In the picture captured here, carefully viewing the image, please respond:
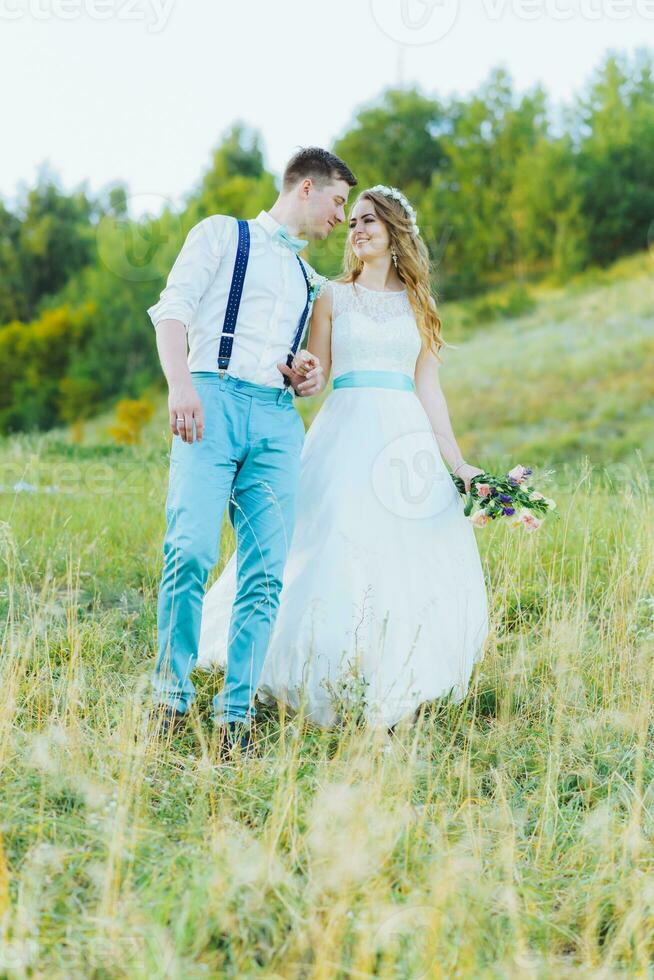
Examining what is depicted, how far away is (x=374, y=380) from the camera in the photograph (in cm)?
441

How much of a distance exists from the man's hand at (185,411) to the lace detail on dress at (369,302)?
1.18 m

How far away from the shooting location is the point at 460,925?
8.25 feet

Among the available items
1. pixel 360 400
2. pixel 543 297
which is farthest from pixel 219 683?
pixel 543 297

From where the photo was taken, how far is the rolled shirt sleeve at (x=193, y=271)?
12.0 feet

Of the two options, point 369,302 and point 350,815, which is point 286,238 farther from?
point 350,815

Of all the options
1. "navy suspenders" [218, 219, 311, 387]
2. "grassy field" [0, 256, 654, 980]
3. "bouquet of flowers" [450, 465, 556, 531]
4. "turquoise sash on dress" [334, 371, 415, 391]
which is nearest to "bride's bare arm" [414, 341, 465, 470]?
"turquoise sash on dress" [334, 371, 415, 391]

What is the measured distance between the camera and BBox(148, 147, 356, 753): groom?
11.9ft

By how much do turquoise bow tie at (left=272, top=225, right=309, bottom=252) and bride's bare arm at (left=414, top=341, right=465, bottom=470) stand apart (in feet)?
2.85

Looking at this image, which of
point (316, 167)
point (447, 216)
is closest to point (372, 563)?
point (316, 167)

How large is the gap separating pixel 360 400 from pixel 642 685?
1.61 m

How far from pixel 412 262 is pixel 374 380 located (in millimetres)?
577

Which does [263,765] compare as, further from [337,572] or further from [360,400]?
[360,400]

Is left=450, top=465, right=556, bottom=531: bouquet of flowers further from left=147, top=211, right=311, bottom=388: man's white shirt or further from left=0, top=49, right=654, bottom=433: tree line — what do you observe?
left=0, top=49, right=654, bottom=433: tree line

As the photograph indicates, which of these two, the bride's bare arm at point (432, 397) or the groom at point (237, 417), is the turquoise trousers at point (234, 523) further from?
the bride's bare arm at point (432, 397)
